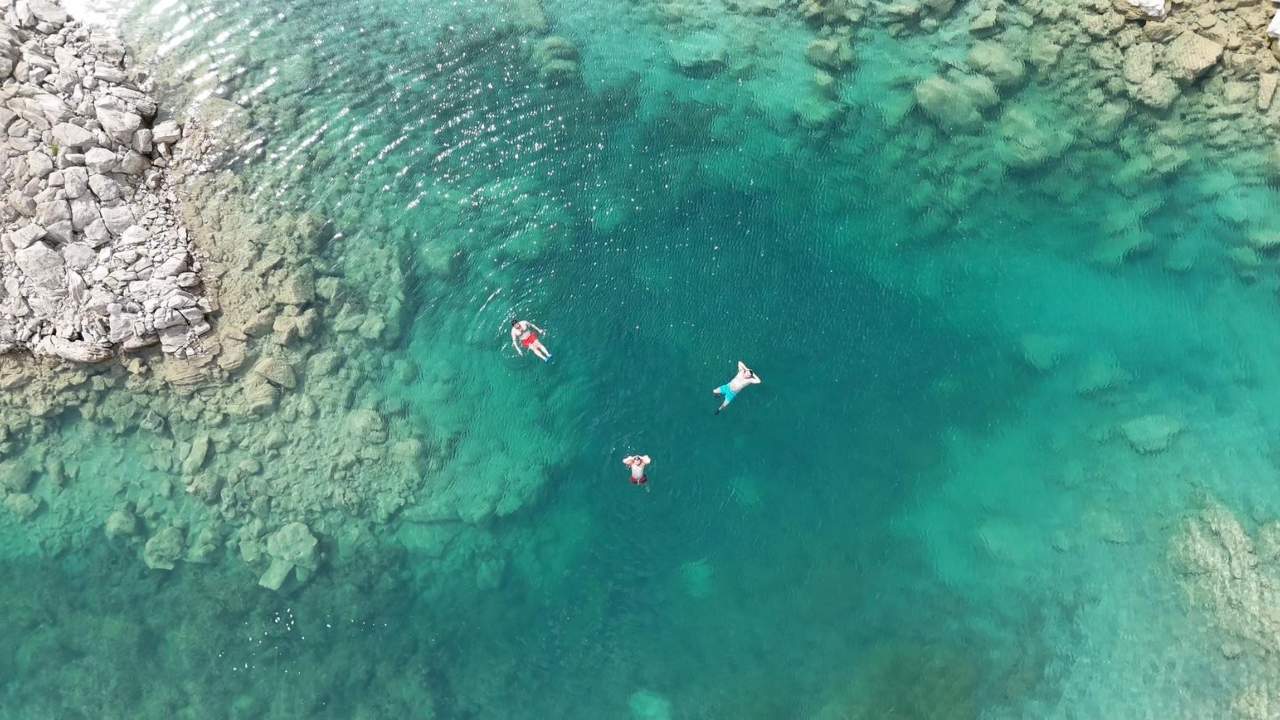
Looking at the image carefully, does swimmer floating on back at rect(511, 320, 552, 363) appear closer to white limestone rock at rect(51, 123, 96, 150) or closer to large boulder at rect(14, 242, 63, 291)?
large boulder at rect(14, 242, 63, 291)

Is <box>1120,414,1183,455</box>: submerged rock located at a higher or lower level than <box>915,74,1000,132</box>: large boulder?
lower

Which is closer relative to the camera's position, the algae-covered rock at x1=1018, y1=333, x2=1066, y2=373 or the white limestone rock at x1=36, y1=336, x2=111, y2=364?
the white limestone rock at x1=36, y1=336, x2=111, y2=364

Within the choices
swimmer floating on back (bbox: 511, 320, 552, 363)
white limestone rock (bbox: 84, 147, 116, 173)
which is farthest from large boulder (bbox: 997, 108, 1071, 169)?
white limestone rock (bbox: 84, 147, 116, 173)

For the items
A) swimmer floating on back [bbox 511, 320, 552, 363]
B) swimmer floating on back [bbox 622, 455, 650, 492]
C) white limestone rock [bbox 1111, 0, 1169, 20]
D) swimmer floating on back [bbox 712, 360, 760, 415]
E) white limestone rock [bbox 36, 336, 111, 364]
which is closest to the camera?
white limestone rock [bbox 36, 336, 111, 364]

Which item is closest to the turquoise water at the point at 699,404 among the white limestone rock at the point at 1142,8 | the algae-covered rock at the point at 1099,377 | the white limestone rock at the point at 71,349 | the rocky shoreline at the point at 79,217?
the algae-covered rock at the point at 1099,377

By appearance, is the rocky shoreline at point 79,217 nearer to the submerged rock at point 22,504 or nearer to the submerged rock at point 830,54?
the submerged rock at point 22,504

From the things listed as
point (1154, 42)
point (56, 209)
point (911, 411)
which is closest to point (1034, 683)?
point (911, 411)
